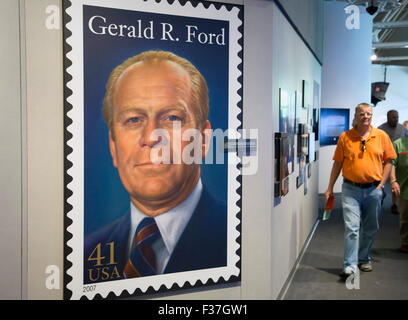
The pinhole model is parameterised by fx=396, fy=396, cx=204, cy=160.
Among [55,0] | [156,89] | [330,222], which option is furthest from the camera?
[330,222]

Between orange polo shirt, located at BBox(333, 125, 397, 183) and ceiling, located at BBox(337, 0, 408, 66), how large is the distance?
4026 millimetres

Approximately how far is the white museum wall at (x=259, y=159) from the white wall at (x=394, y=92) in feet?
42.0

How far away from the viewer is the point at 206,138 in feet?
8.71

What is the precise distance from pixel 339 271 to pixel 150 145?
274cm

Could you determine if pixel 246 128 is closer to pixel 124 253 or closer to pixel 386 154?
pixel 124 253

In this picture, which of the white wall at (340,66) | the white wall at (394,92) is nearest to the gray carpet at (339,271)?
the white wall at (340,66)

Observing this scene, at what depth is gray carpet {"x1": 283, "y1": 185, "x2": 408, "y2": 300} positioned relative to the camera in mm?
3529

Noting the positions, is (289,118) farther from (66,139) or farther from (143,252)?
(66,139)

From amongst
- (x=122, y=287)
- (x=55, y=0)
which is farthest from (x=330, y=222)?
(x=55, y=0)

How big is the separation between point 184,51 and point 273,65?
688 mm

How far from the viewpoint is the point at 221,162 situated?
271cm

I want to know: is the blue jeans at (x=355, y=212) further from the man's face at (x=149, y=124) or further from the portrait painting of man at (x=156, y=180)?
the man's face at (x=149, y=124)

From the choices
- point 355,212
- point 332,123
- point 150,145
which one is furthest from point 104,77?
point 332,123
